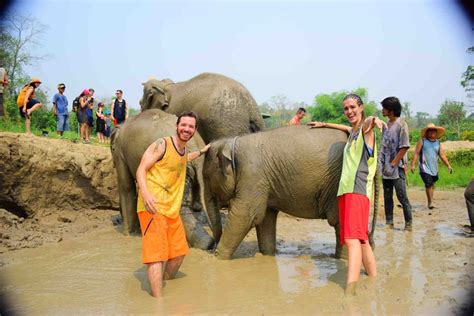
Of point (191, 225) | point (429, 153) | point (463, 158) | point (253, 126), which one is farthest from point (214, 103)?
point (463, 158)

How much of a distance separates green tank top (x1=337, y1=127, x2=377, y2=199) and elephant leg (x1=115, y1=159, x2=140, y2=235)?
3864 millimetres

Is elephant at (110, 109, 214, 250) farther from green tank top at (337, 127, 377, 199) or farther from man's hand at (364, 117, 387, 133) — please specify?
man's hand at (364, 117, 387, 133)

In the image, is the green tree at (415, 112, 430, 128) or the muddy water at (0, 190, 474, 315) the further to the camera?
the green tree at (415, 112, 430, 128)

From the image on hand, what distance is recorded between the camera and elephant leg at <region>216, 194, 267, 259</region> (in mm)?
5664

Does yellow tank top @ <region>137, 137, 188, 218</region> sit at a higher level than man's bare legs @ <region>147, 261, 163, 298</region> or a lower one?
higher

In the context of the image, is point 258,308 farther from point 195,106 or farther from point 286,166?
point 195,106

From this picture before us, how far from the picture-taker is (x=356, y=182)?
15.0 ft

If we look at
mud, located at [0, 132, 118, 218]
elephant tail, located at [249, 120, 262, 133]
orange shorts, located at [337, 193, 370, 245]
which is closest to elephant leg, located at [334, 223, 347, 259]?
orange shorts, located at [337, 193, 370, 245]

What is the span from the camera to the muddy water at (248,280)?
13.5 feet

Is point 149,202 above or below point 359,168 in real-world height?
below

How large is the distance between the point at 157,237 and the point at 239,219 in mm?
1420

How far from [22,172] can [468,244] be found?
723 cm

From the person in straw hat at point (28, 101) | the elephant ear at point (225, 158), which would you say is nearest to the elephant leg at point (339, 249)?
the elephant ear at point (225, 158)

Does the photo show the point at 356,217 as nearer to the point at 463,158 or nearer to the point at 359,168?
the point at 359,168
